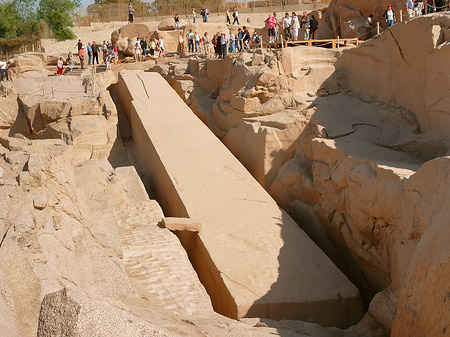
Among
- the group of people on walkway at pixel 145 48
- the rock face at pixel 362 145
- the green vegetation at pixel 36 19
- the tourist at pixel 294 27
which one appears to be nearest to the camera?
the rock face at pixel 362 145

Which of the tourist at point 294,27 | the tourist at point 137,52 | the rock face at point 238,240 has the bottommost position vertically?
the rock face at point 238,240

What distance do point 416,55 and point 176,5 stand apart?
709 inches

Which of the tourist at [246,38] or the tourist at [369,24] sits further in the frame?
the tourist at [246,38]

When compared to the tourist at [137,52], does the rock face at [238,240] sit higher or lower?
lower

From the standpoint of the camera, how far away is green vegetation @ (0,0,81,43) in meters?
22.5

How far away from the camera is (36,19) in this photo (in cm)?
2394

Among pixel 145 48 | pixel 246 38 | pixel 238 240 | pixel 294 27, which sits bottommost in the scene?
pixel 238 240

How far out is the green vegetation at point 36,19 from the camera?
73.9ft

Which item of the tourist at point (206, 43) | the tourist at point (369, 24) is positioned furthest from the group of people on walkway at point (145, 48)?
the tourist at point (369, 24)

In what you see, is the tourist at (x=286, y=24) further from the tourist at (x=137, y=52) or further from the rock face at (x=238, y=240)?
the tourist at (x=137, y=52)

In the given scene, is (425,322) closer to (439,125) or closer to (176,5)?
(439,125)

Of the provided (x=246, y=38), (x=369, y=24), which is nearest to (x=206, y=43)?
(x=246, y=38)

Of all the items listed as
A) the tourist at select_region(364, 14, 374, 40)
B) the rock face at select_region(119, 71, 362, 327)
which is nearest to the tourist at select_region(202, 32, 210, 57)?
the tourist at select_region(364, 14, 374, 40)

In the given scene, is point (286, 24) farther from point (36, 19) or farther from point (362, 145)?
point (36, 19)
